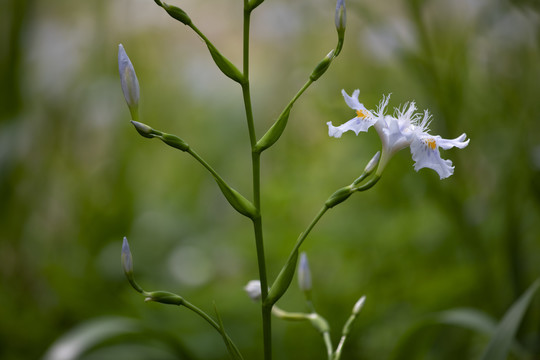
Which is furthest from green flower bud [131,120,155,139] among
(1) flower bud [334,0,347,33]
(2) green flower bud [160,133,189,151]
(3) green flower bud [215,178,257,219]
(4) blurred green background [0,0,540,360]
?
(4) blurred green background [0,0,540,360]

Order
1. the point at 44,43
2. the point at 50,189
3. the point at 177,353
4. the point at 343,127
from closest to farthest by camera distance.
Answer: the point at 343,127 → the point at 177,353 → the point at 50,189 → the point at 44,43

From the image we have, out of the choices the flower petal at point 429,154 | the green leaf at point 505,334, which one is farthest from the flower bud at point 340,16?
the green leaf at point 505,334

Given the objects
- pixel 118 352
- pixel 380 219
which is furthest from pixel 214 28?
pixel 118 352

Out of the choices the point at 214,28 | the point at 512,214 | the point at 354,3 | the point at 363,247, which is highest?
the point at 214,28

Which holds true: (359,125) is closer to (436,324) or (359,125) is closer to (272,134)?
(272,134)

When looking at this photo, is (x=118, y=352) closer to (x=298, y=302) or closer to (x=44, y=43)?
(x=298, y=302)

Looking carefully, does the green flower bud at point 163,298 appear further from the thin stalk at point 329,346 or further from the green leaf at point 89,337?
the green leaf at point 89,337
